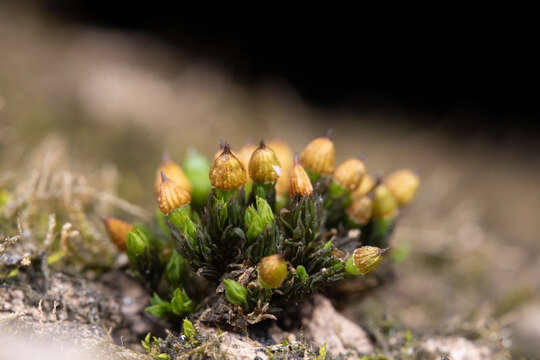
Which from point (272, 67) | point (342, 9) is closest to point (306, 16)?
point (342, 9)

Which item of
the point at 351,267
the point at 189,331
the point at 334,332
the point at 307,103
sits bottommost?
Answer: the point at 189,331

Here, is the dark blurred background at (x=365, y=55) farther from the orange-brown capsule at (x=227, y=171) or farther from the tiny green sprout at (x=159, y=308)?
the tiny green sprout at (x=159, y=308)

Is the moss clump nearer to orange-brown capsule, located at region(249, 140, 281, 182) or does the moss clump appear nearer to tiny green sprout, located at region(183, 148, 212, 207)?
orange-brown capsule, located at region(249, 140, 281, 182)

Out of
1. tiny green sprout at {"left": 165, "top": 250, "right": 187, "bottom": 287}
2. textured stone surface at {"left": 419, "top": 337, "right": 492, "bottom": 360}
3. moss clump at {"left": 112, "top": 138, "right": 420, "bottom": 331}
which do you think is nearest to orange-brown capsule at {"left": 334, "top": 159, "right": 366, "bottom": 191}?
moss clump at {"left": 112, "top": 138, "right": 420, "bottom": 331}

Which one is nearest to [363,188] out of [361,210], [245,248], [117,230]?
[361,210]

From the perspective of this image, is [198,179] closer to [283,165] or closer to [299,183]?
[283,165]

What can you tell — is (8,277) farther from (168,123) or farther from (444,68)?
(444,68)
